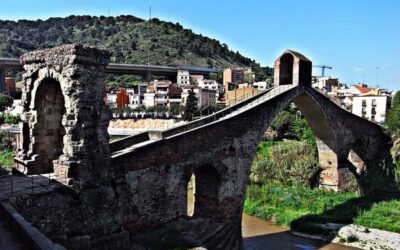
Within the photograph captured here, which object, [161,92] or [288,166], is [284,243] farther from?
[161,92]

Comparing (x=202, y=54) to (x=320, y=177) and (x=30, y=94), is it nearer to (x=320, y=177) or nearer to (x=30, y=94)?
(x=320, y=177)

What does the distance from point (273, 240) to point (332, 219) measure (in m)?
3.81

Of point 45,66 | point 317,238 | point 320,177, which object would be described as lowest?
point 317,238

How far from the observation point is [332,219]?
69.2 feet

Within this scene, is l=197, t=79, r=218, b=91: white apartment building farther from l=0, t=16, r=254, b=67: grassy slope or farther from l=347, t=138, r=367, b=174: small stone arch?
l=347, t=138, r=367, b=174: small stone arch

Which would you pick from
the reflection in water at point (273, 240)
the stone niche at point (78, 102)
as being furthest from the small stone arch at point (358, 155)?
the stone niche at point (78, 102)

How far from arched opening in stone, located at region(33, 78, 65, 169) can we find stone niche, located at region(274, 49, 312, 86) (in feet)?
45.8

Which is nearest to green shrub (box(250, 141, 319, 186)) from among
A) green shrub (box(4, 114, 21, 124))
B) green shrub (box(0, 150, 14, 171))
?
green shrub (box(0, 150, 14, 171))

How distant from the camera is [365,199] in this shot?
933 inches

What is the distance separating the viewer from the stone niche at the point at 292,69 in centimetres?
2216

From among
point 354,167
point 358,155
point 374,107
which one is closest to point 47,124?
point 354,167

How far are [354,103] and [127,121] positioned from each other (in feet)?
102

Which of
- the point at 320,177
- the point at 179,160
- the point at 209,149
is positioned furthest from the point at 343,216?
the point at 179,160

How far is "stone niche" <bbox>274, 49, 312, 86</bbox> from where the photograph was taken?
72.7ft
